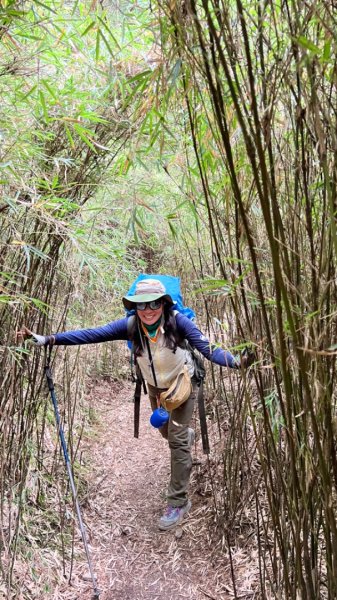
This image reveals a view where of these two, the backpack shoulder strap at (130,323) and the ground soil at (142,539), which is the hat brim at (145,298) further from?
the ground soil at (142,539)

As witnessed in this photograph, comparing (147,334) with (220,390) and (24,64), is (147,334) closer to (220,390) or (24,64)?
(220,390)

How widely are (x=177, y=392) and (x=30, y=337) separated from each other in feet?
2.86

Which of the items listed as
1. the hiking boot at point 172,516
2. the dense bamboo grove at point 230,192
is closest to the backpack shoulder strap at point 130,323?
the dense bamboo grove at point 230,192

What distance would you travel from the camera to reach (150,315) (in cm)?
244

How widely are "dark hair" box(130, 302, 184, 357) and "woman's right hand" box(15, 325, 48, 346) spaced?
0.51m

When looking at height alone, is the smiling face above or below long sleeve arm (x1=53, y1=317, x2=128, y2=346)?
above

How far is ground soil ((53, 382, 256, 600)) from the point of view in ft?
7.45

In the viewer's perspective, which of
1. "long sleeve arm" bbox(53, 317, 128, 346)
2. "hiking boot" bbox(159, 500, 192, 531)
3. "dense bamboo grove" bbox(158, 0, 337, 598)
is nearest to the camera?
"dense bamboo grove" bbox(158, 0, 337, 598)

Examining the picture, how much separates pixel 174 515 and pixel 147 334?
112 cm

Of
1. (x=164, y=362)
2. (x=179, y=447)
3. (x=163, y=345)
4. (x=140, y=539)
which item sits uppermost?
(x=163, y=345)

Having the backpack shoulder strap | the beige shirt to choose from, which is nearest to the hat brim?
the backpack shoulder strap

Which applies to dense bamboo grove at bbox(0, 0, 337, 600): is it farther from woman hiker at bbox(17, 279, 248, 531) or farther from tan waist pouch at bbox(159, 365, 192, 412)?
tan waist pouch at bbox(159, 365, 192, 412)

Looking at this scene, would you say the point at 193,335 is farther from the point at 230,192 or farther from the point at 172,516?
the point at 230,192

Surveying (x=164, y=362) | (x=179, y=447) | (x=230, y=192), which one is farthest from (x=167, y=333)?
(x=230, y=192)
